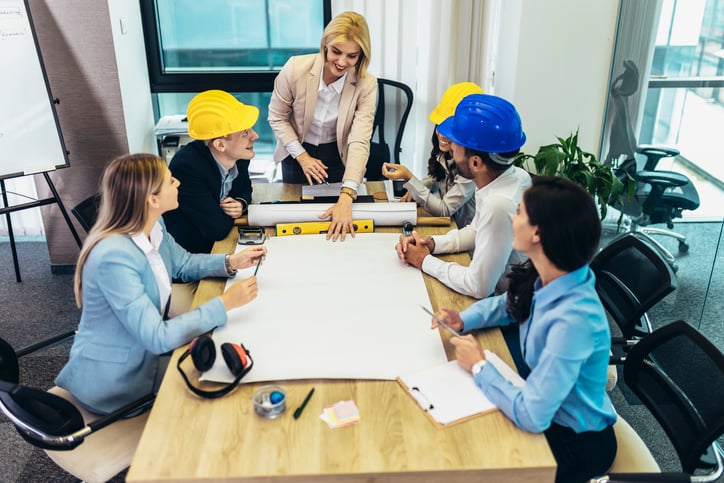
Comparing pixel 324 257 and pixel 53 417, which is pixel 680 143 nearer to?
pixel 324 257

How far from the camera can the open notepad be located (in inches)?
54.1

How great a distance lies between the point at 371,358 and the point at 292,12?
3062 millimetres

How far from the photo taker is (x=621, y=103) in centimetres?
322

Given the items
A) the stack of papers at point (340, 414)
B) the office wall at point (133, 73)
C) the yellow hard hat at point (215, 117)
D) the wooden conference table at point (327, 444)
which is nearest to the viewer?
the wooden conference table at point (327, 444)

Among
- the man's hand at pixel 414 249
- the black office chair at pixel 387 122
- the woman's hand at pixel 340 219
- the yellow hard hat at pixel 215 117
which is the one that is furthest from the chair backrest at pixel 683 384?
the black office chair at pixel 387 122

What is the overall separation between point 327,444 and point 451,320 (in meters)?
0.53

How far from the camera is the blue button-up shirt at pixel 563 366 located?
1.31 metres

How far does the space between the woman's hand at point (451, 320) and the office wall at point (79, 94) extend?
256 cm

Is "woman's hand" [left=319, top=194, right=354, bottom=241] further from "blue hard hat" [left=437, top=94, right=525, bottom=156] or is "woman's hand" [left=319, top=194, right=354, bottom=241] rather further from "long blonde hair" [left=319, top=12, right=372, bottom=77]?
"long blonde hair" [left=319, top=12, right=372, bottom=77]

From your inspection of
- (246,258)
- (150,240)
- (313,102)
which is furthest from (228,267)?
(313,102)

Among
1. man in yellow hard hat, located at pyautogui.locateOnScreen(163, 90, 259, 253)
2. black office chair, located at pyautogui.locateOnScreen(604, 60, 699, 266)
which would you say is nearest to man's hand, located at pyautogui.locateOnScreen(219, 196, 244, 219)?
man in yellow hard hat, located at pyautogui.locateOnScreen(163, 90, 259, 253)

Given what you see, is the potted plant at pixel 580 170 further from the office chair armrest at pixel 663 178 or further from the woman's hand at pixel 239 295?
the woman's hand at pixel 239 295

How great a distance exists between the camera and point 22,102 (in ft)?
10.1

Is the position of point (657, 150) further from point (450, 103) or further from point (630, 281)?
point (630, 281)
